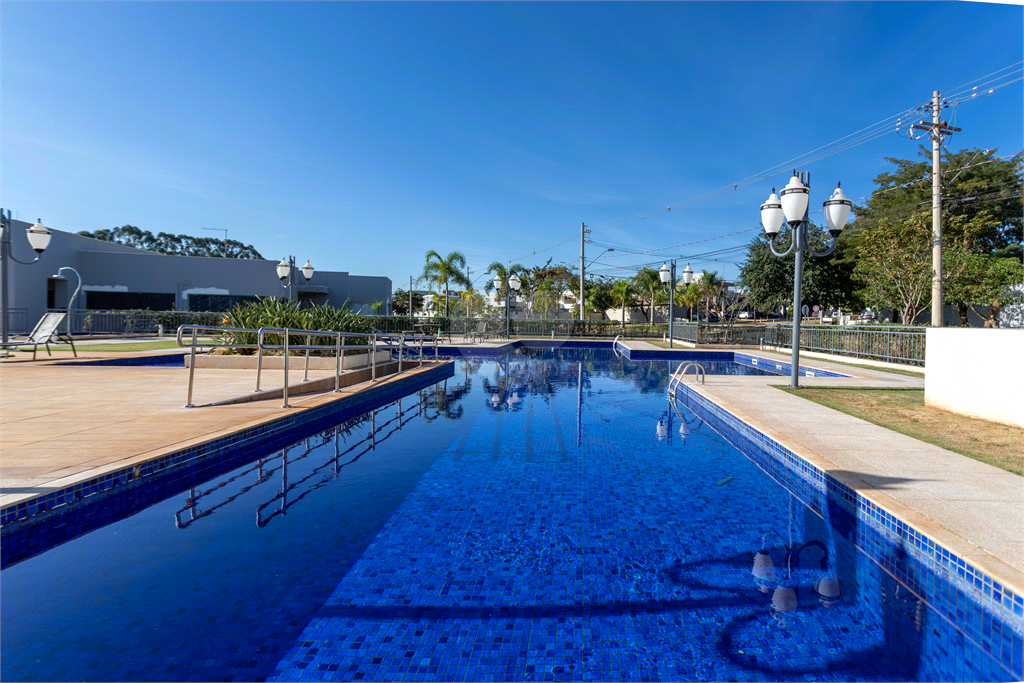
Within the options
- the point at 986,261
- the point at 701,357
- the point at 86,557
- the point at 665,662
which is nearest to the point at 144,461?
the point at 86,557

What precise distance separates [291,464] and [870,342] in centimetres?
1628

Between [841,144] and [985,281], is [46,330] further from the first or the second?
[985,281]

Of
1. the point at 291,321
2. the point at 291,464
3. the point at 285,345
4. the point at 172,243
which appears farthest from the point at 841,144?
the point at 172,243

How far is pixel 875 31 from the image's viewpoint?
17.8 ft

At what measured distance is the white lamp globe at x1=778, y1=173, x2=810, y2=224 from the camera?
764 centimetres

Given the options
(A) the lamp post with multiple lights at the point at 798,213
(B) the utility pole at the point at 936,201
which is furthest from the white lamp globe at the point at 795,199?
(B) the utility pole at the point at 936,201

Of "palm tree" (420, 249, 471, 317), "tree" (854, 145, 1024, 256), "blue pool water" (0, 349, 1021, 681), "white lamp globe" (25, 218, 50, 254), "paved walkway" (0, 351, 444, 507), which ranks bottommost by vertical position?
"blue pool water" (0, 349, 1021, 681)

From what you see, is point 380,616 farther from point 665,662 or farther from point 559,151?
point 559,151

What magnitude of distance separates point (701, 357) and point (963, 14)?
1432cm

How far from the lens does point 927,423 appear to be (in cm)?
569

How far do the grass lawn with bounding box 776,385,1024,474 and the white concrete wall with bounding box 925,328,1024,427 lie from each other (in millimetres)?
132

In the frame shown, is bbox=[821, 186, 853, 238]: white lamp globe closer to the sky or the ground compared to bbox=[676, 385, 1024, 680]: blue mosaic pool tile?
closer to the sky

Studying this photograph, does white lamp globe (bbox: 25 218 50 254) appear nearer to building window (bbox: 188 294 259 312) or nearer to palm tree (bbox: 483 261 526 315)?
palm tree (bbox: 483 261 526 315)

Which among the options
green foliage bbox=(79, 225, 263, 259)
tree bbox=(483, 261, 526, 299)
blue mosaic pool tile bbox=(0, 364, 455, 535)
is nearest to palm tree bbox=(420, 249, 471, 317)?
tree bbox=(483, 261, 526, 299)
